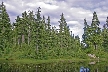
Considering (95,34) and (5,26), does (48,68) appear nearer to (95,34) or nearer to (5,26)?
(5,26)

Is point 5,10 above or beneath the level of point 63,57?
above

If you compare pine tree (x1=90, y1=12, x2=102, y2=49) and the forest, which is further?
pine tree (x1=90, y1=12, x2=102, y2=49)

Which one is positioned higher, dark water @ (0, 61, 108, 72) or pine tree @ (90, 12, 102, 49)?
pine tree @ (90, 12, 102, 49)

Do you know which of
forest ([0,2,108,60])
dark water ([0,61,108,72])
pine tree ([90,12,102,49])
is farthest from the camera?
pine tree ([90,12,102,49])

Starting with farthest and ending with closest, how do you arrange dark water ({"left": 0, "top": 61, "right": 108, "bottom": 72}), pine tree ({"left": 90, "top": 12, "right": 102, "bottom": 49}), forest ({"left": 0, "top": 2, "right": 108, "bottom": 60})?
pine tree ({"left": 90, "top": 12, "right": 102, "bottom": 49})
forest ({"left": 0, "top": 2, "right": 108, "bottom": 60})
dark water ({"left": 0, "top": 61, "right": 108, "bottom": 72})

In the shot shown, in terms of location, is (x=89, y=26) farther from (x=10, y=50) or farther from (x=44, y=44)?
(x=10, y=50)

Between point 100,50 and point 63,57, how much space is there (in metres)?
20.8

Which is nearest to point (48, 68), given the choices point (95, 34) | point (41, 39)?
point (41, 39)

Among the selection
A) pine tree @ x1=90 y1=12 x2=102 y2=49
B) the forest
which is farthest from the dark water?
pine tree @ x1=90 y1=12 x2=102 y2=49

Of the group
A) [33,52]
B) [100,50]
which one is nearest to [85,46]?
[100,50]

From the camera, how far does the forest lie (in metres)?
73.6

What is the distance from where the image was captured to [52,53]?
7756 centimetres

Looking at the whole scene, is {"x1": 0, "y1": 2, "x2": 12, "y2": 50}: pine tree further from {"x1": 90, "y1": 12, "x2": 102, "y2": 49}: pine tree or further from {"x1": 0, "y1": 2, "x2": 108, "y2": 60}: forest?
{"x1": 90, "y1": 12, "x2": 102, "y2": 49}: pine tree

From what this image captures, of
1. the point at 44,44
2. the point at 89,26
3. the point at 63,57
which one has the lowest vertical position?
the point at 63,57
